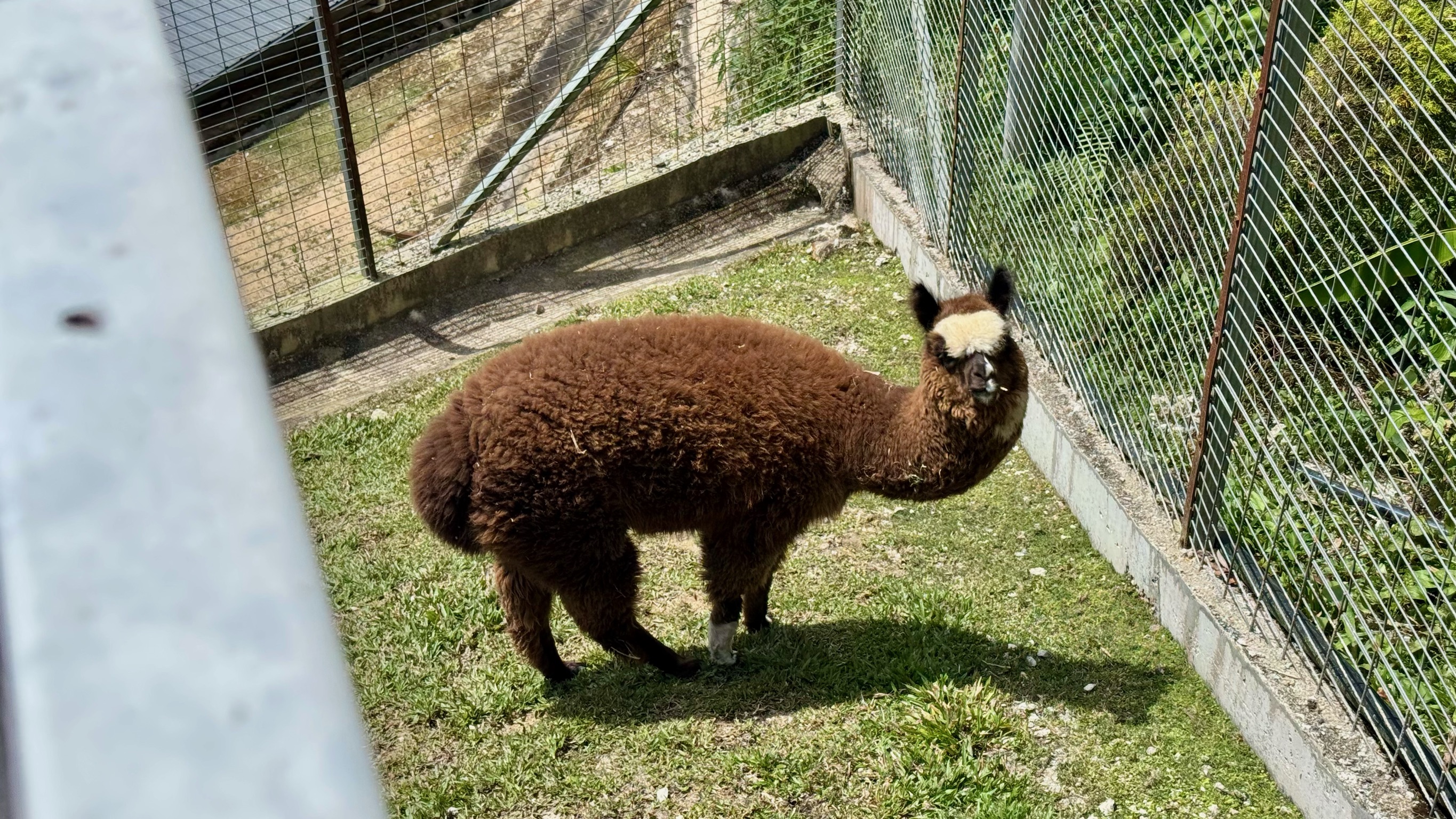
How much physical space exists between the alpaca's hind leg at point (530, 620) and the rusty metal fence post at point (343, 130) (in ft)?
12.7

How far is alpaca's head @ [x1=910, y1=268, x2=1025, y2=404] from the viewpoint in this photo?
4.86 metres

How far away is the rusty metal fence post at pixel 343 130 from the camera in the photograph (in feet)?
25.8

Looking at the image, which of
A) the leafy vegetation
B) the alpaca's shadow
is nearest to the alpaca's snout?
the alpaca's shadow

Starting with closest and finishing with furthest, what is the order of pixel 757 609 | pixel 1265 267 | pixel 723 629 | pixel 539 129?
pixel 1265 267 → pixel 723 629 → pixel 757 609 → pixel 539 129

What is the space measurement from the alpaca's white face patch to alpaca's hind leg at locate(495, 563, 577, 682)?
6.02ft

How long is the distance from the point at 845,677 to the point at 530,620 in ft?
4.18

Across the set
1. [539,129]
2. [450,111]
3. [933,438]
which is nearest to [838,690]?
[933,438]

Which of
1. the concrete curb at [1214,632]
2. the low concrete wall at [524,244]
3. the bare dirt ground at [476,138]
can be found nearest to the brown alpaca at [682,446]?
the concrete curb at [1214,632]

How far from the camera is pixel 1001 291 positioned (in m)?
5.13

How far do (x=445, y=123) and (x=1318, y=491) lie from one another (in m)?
8.58

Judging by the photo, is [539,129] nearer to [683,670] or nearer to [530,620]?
[530,620]

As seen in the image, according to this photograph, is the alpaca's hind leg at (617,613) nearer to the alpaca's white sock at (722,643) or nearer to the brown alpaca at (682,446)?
the brown alpaca at (682,446)

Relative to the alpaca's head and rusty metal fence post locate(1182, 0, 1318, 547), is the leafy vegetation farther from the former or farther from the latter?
rusty metal fence post locate(1182, 0, 1318, 547)

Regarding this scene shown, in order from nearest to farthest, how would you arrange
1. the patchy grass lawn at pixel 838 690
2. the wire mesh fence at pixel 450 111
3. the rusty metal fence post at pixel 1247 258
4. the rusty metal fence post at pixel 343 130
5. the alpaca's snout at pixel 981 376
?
the rusty metal fence post at pixel 1247 258 < the patchy grass lawn at pixel 838 690 < the alpaca's snout at pixel 981 376 < the rusty metal fence post at pixel 343 130 < the wire mesh fence at pixel 450 111
